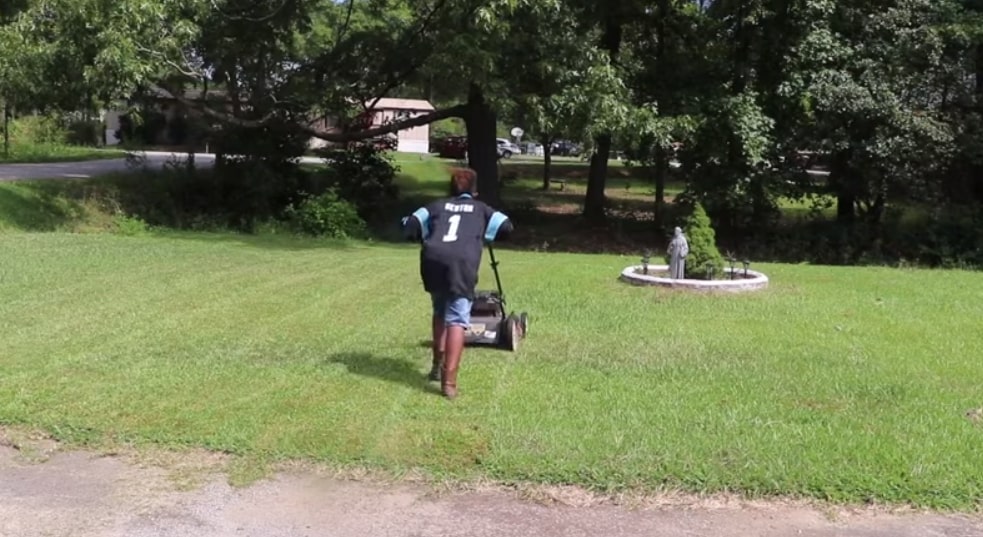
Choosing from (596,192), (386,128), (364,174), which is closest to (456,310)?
(386,128)

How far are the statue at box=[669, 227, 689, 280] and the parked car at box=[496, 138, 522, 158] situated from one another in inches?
1825

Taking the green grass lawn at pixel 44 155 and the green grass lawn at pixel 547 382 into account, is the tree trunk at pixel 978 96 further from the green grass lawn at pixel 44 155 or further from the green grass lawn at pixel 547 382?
the green grass lawn at pixel 44 155

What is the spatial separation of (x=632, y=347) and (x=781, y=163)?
15512 millimetres

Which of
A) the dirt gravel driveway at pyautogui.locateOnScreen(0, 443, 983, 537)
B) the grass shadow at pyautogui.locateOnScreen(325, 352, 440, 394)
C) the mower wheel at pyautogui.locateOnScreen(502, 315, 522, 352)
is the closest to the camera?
the dirt gravel driveway at pyautogui.locateOnScreen(0, 443, 983, 537)

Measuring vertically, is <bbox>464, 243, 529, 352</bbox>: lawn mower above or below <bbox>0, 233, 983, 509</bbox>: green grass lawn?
above

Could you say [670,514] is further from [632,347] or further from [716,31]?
[716,31]

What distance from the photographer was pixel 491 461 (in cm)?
546

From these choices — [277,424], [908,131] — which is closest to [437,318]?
[277,424]

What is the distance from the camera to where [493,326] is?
8.05 m

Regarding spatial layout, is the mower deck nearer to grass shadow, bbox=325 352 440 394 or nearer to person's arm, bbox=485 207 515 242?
grass shadow, bbox=325 352 440 394

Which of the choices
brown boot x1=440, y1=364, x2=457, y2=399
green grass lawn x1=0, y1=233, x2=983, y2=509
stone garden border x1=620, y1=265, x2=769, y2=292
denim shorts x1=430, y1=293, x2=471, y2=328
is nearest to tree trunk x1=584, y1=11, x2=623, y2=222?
stone garden border x1=620, y1=265, x2=769, y2=292

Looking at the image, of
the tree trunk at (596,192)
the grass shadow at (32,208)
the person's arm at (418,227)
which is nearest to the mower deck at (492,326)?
the person's arm at (418,227)

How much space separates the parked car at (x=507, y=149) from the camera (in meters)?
60.6

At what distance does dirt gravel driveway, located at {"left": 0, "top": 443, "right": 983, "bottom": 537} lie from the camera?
475cm
